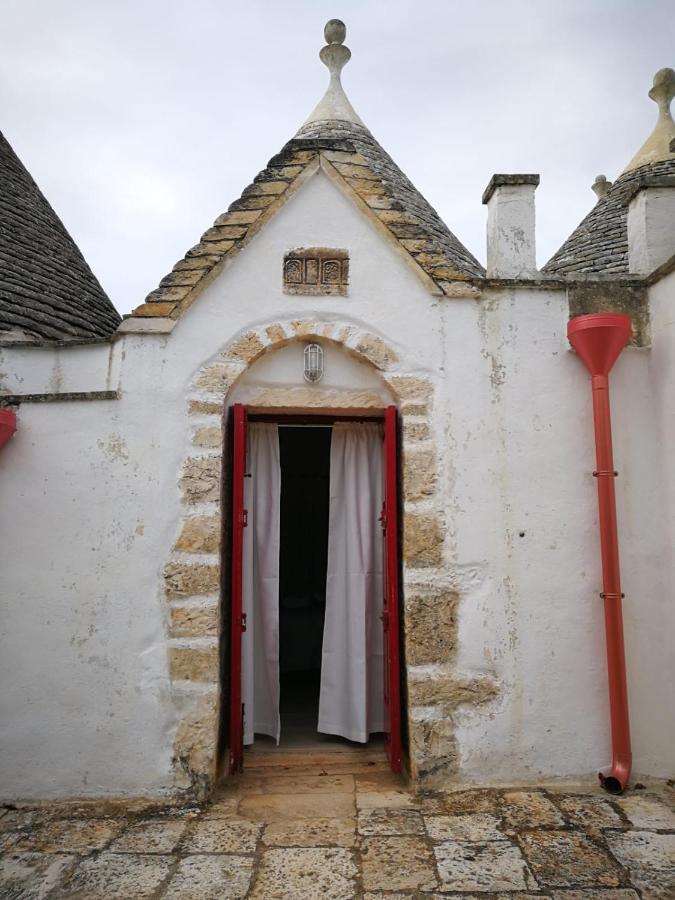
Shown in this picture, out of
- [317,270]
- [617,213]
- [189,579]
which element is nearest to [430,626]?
[189,579]

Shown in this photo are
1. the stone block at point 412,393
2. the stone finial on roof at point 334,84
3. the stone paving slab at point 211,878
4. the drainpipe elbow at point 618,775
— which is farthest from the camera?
the stone finial on roof at point 334,84

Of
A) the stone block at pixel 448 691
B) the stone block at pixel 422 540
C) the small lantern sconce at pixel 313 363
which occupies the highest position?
the small lantern sconce at pixel 313 363

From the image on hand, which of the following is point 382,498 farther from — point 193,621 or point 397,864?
point 397,864

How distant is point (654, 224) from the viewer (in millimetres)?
4242

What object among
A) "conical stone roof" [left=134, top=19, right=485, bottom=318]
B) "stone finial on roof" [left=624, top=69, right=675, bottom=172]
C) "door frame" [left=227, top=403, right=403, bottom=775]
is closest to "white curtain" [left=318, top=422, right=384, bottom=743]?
"door frame" [left=227, top=403, right=403, bottom=775]

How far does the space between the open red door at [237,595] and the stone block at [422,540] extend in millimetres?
970

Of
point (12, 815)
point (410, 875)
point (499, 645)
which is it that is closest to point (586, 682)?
point (499, 645)

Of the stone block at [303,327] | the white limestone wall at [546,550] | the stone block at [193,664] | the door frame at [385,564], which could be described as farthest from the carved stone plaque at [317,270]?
the stone block at [193,664]

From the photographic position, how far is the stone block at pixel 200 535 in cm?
382

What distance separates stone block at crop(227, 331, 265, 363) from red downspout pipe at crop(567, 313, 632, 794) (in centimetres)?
182

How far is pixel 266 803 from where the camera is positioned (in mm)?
3627

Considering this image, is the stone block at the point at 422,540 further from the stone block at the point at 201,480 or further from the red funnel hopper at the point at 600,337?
the red funnel hopper at the point at 600,337

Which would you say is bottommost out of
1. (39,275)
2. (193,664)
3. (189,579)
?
(193,664)

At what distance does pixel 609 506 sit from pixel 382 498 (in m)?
1.36
